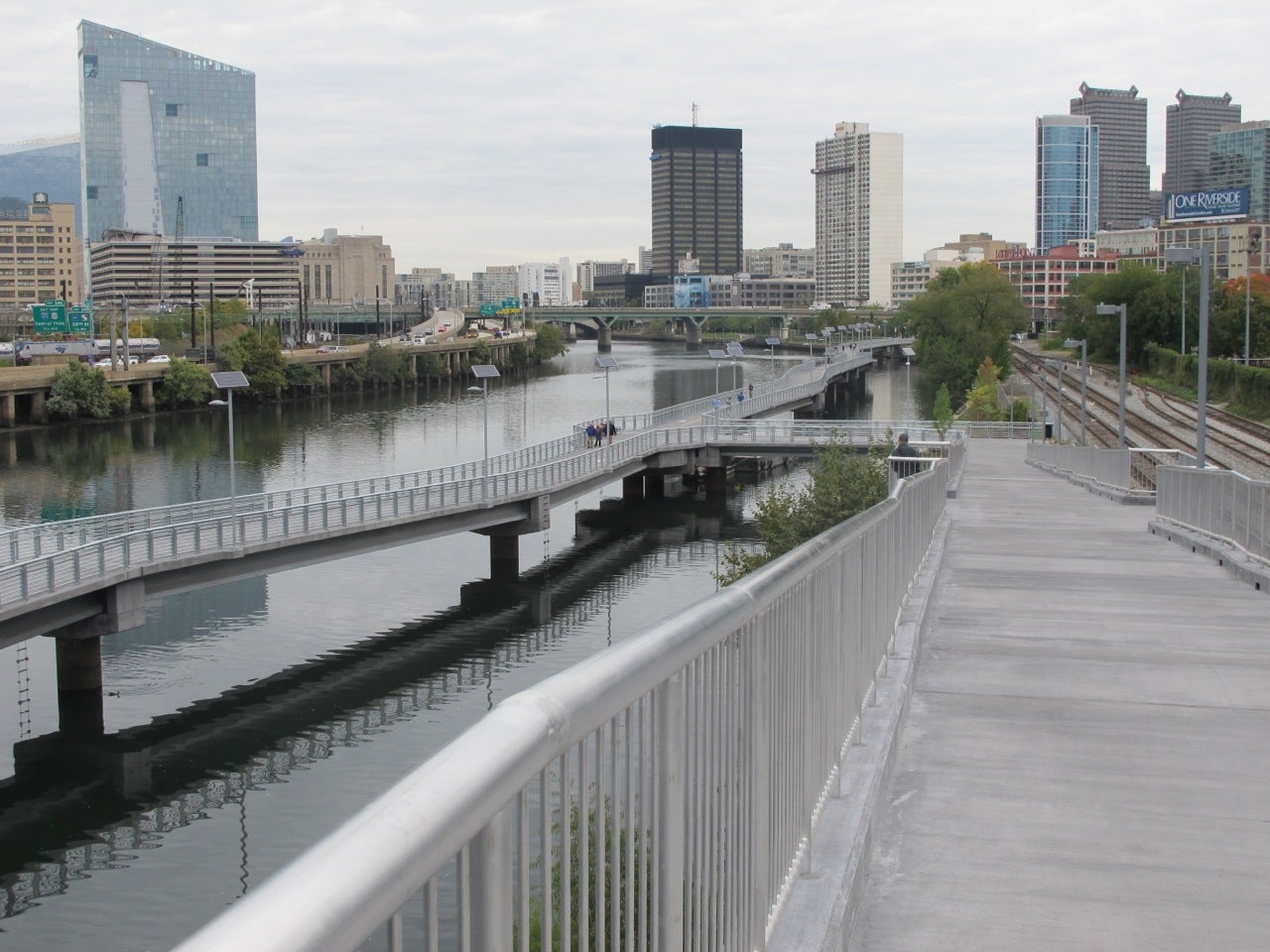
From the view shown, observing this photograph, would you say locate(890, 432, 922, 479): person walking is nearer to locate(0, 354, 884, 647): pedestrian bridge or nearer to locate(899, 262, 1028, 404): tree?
locate(0, 354, 884, 647): pedestrian bridge

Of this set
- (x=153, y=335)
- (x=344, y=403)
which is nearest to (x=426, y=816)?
(x=344, y=403)

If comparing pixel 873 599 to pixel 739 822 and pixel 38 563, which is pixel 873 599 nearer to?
pixel 739 822

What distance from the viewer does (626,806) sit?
312cm

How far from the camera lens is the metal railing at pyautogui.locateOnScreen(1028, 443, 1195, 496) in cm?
3073

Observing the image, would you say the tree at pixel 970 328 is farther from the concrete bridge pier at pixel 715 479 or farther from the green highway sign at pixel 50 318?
the green highway sign at pixel 50 318

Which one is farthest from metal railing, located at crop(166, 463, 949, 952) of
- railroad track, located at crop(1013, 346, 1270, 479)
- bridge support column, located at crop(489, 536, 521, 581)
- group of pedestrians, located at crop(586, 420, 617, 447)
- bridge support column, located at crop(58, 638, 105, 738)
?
group of pedestrians, located at crop(586, 420, 617, 447)

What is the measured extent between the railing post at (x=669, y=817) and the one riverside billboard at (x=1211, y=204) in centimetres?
16860

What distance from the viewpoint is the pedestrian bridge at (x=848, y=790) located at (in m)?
1.98

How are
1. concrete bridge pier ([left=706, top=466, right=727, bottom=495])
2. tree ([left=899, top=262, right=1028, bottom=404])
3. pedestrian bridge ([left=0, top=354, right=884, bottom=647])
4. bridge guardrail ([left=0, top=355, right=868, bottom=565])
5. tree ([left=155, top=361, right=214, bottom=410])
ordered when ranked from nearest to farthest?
pedestrian bridge ([left=0, top=354, right=884, bottom=647]), bridge guardrail ([left=0, top=355, right=868, bottom=565]), concrete bridge pier ([left=706, top=466, right=727, bottom=495]), tree ([left=155, top=361, right=214, bottom=410]), tree ([left=899, top=262, right=1028, bottom=404])

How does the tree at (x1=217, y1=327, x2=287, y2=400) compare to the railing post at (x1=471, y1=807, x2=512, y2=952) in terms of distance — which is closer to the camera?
the railing post at (x1=471, y1=807, x2=512, y2=952)

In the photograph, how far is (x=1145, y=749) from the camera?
752cm

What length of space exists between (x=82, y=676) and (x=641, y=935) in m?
28.4

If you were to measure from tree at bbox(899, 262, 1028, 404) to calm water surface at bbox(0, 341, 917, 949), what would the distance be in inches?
1809

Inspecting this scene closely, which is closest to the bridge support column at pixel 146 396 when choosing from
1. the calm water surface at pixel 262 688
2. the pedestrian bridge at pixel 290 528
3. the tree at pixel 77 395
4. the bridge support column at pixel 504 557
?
the tree at pixel 77 395
